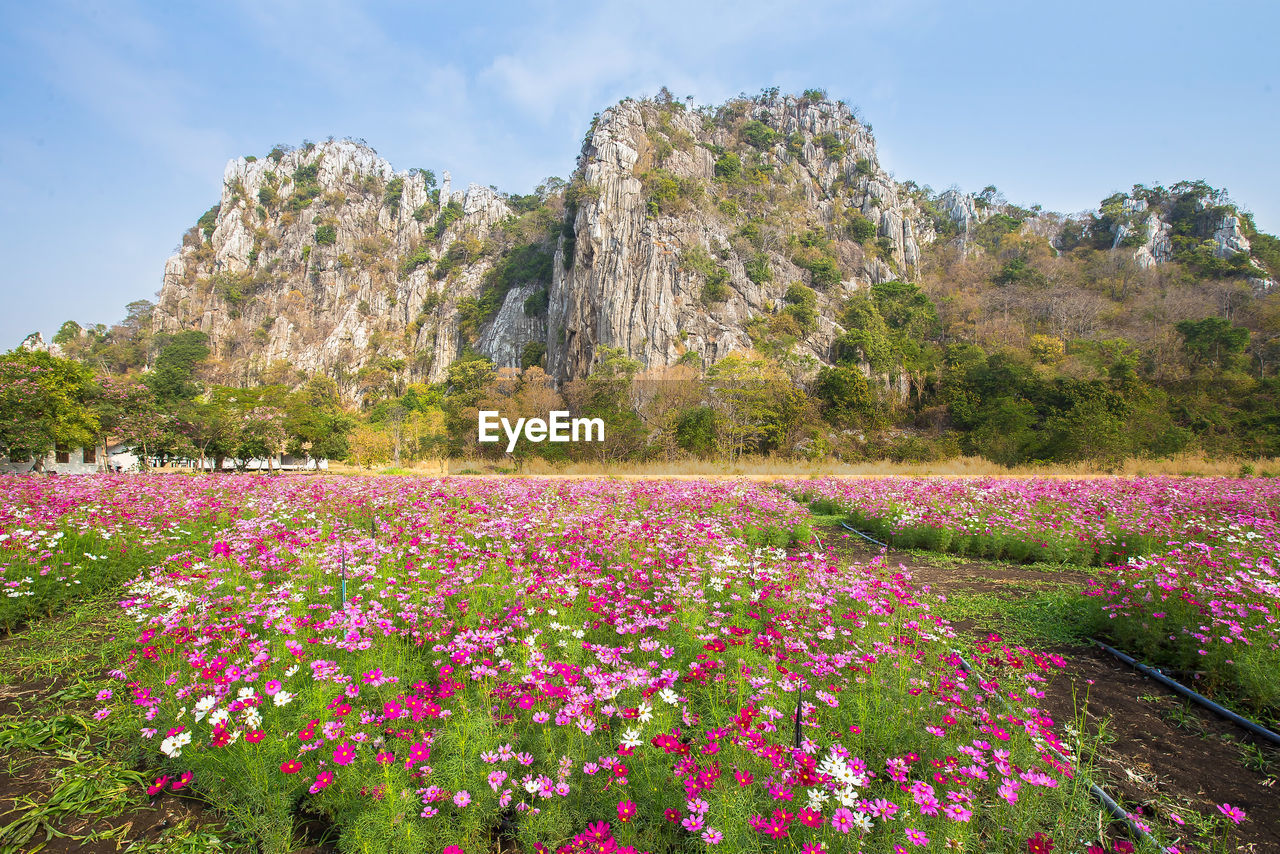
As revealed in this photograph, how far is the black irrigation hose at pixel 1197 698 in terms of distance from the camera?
3.08m

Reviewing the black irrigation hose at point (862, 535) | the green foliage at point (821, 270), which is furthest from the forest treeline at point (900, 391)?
the black irrigation hose at point (862, 535)

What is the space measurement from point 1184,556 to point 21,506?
1255 centimetres

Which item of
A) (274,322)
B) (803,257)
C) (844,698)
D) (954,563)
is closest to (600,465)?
(954,563)

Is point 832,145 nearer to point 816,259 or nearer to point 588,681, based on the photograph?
point 816,259

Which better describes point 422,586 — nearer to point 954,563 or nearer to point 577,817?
point 577,817

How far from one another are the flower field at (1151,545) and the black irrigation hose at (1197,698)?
0.58 feet

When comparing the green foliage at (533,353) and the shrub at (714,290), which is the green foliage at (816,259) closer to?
the shrub at (714,290)

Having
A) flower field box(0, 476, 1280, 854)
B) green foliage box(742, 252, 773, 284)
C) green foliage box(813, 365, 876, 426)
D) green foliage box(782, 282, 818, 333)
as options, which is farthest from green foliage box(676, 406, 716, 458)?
green foliage box(742, 252, 773, 284)

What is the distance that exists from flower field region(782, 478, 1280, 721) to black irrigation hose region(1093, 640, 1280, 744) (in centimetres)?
18

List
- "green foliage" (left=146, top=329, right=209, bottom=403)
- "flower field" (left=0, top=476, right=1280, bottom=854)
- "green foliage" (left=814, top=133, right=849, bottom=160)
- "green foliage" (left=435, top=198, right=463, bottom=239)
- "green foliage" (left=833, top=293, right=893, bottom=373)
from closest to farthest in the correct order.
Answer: "flower field" (left=0, top=476, right=1280, bottom=854)
"green foliage" (left=833, top=293, right=893, bottom=373)
"green foliage" (left=814, top=133, right=849, bottom=160)
"green foliage" (left=146, top=329, right=209, bottom=403)
"green foliage" (left=435, top=198, right=463, bottom=239)

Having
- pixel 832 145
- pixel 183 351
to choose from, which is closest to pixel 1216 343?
pixel 832 145

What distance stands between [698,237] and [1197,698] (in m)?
44.8

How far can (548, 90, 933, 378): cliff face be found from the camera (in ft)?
134

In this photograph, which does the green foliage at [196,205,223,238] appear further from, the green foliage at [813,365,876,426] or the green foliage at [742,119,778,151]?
the green foliage at [813,365,876,426]
